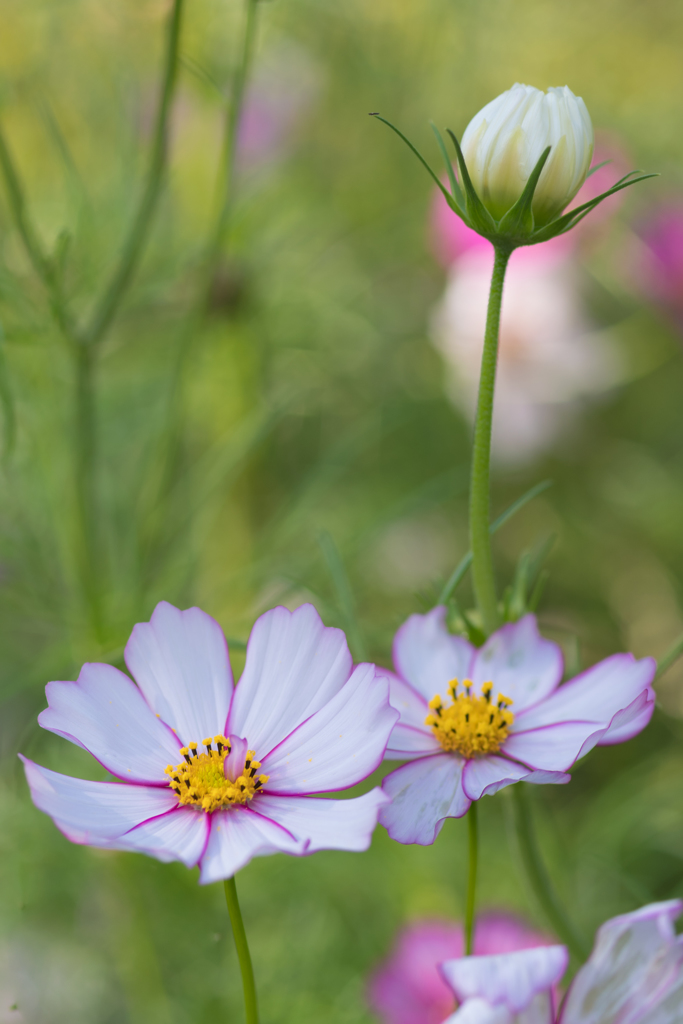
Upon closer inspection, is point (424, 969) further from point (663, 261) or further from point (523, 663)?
point (663, 261)

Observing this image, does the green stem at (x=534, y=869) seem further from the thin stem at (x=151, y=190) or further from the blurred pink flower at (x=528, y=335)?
the blurred pink flower at (x=528, y=335)

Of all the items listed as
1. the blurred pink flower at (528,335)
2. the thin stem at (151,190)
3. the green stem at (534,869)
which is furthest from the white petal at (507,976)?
the blurred pink flower at (528,335)

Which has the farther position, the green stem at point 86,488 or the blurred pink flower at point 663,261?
the blurred pink flower at point 663,261

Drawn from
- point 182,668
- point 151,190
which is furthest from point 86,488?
point 182,668

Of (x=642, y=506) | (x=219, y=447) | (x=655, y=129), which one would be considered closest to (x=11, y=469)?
(x=219, y=447)

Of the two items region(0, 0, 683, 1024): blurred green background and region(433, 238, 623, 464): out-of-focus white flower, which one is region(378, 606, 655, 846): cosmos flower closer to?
Answer: region(0, 0, 683, 1024): blurred green background

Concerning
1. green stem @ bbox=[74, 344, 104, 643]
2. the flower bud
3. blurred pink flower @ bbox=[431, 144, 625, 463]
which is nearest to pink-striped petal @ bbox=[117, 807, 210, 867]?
the flower bud
